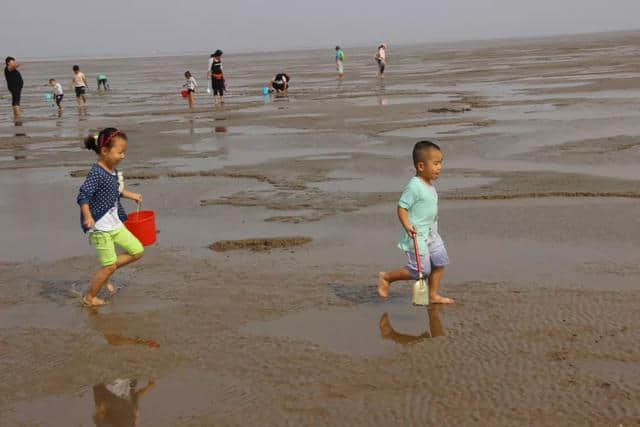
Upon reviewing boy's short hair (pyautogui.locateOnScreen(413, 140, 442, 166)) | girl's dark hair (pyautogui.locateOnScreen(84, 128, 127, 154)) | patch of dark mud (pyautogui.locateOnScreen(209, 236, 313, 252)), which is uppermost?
girl's dark hair (pyautogui.locateOnScreen(84, 128, 127, 154))

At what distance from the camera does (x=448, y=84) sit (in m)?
27.8

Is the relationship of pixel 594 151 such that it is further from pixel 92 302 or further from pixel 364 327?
pixel 92 302

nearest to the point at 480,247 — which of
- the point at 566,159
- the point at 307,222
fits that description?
the point at 307,222

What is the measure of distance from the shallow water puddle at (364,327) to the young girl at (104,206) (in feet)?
4.38

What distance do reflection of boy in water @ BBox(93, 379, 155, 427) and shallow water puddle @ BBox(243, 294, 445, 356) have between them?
1003 millimetres

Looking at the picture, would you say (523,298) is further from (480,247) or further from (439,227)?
(439,227)

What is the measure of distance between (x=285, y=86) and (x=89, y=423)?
81.5ft

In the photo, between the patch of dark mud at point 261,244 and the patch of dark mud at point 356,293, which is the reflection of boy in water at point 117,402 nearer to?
the patch of dark mud at point 356,293

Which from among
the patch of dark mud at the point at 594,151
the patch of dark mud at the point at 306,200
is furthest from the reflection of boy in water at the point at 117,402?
the patch of dark mud at the point at 594,151

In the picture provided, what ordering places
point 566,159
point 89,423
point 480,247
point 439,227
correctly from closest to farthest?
1. point 89,423
2. point 480,247
3. point 439,227
4. point 566,159

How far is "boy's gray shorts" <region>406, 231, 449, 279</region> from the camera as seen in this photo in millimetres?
5367

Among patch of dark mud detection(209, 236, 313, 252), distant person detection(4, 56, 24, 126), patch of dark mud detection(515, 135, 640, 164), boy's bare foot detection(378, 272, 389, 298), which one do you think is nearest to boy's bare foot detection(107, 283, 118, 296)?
patch of dark mud detection(209, 236, 313, 252)

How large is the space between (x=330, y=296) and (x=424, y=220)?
92cm

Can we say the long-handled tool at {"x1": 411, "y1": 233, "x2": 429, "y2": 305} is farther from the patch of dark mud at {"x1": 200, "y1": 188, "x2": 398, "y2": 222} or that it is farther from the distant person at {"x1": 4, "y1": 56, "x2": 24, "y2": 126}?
the distant person at {"x1": 4, "y1": 56, "x2": 24, "y2": 126}
